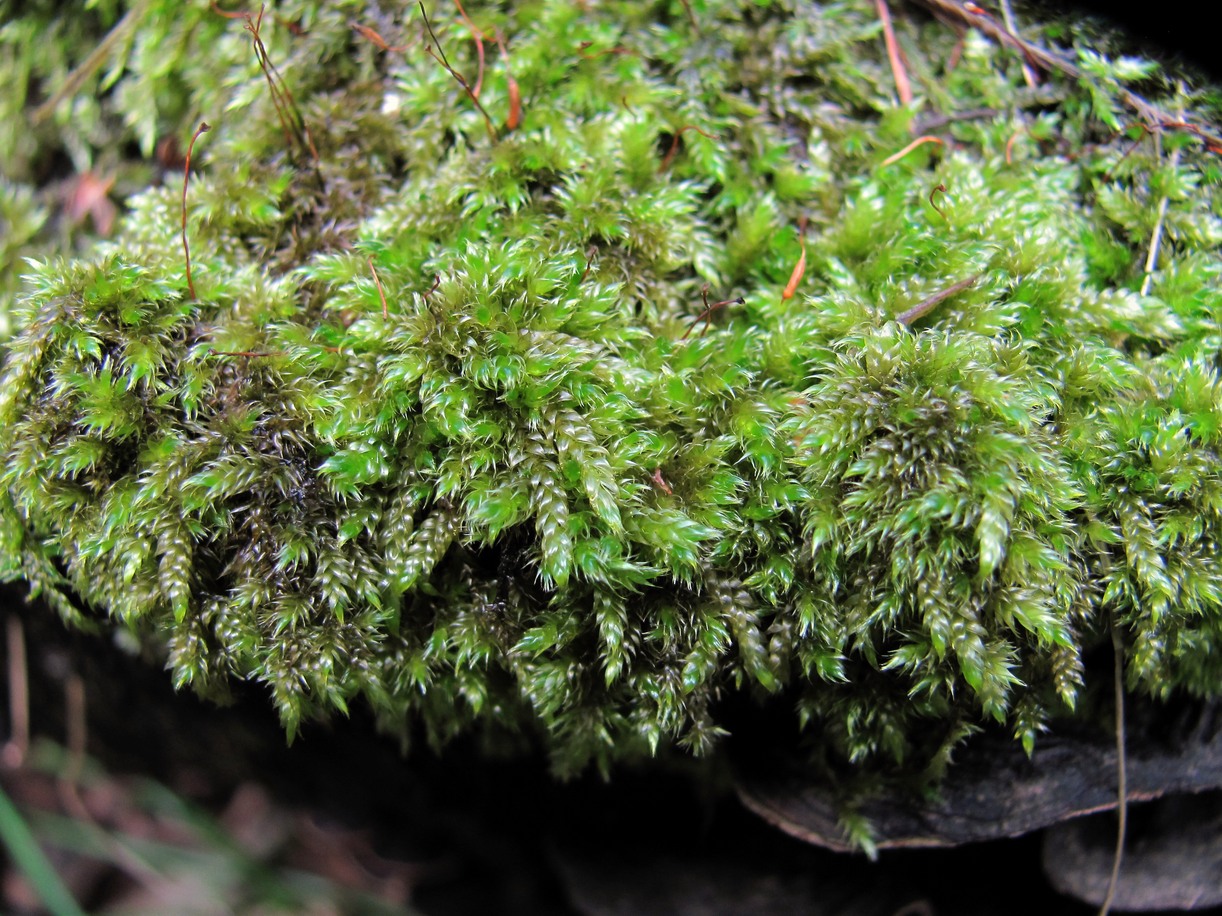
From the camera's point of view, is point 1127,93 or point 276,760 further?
point 276,760

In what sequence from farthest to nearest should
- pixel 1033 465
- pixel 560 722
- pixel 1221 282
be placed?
1. pixel 1221 282
2. pixel 560 722
3. pixel 1033 465

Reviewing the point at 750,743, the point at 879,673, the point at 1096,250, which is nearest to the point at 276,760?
the point at 750,743

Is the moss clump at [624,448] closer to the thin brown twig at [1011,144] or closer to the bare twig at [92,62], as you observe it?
the thin brown twig at [1011,144]

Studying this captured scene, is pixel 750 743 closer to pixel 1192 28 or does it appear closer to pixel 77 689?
pixel 1192 28

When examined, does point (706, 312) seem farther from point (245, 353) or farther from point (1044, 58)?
point (1044, 58)

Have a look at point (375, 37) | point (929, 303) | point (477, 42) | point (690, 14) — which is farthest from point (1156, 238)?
point (375, 37)

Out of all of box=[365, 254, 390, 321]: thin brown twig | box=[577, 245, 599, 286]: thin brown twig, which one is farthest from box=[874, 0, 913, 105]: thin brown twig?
box=[365, 254, 390, 321]: thin brown twig

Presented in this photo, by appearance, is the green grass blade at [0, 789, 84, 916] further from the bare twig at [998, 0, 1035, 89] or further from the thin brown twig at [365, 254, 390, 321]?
the bare twig at [998, 0, 1035, 89]

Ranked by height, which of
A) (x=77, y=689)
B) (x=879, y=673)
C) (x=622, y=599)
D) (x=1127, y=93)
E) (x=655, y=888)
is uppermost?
(x=1127, y=93)
